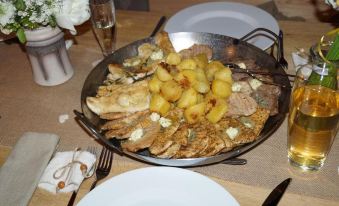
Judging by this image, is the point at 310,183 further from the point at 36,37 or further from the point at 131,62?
the point at 36,37

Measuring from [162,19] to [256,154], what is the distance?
39.2 inches

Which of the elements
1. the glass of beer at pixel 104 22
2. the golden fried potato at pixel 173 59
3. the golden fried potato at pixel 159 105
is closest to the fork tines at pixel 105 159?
the golden fried potato at pixel 159 105

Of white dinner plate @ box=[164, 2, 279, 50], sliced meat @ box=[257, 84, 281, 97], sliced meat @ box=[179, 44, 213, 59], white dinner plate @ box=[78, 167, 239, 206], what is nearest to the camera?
white dinner plate @ box=[78, 167, 239, 206]

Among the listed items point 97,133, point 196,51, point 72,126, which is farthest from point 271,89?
point 72,126

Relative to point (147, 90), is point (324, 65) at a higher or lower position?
higher

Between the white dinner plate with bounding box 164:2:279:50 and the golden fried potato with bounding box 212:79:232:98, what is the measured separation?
568 millimetres

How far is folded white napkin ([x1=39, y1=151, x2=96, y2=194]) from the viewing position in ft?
3.89

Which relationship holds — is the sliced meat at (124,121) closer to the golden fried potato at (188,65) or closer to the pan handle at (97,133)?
the pan handle at (97,133)

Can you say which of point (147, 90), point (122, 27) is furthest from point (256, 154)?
point (122, 27)

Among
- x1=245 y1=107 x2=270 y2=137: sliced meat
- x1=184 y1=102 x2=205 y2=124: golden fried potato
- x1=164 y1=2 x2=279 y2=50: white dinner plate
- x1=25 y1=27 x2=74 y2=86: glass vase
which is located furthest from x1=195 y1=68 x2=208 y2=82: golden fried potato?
x1=25 y1=27 x2=74 y2=86: glass vase

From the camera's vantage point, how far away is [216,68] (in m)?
1.40

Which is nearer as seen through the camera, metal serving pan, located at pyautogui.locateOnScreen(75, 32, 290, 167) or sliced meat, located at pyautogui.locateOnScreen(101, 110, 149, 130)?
metal serving pan, located at pyautogui.locateOnScreen(75, 32, 290, 167)

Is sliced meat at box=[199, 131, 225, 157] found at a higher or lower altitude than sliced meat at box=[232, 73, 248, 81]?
lower

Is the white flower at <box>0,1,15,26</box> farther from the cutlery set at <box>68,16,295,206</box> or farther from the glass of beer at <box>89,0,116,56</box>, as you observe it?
the cutlery set at <box>68,16,295,206</box>
